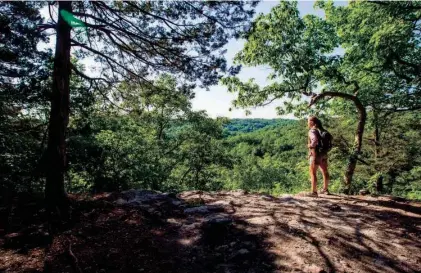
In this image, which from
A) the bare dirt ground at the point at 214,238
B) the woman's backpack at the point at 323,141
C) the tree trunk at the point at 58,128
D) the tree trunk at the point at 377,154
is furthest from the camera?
the tree trunk at the point at 377,154

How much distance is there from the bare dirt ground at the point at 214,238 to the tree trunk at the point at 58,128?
1.18ft

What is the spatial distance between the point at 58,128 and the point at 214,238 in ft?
10.5

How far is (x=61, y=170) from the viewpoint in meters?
4.99

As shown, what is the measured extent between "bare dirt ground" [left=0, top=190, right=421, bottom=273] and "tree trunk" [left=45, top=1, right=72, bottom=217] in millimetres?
359

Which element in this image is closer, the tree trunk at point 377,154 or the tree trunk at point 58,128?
the tree trunk at point 58,128

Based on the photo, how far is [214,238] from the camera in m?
4.07

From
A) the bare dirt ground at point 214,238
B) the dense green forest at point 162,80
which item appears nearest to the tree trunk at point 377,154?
the dense green forest at point 162,80

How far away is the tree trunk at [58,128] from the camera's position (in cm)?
492

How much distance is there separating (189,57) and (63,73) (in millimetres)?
2588

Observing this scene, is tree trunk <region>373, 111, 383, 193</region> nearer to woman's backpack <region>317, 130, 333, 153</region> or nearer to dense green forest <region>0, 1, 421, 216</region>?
dense green forest <region>0, 1, 421, 216</region>

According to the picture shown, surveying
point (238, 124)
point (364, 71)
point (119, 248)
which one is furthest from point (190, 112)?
point (238, 124)

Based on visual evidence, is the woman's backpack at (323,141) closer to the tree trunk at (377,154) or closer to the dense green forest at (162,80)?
the dense green forest at (162,80)

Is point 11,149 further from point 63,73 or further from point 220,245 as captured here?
point 220,245

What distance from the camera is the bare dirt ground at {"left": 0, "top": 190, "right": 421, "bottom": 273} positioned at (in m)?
3.49
